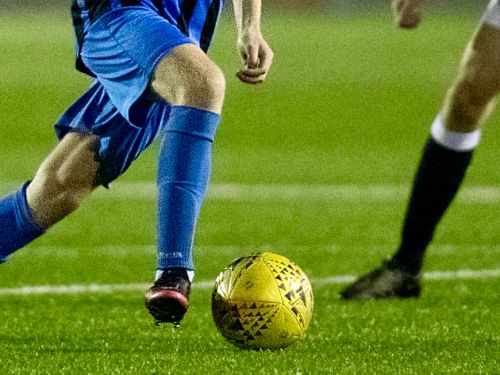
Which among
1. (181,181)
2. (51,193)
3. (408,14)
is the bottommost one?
(51,193)

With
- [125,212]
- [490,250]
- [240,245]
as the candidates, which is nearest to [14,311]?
[240,245]

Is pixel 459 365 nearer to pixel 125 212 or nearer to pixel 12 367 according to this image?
pixel 12 367

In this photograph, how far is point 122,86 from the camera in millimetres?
4605

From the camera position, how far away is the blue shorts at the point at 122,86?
4.43 metres

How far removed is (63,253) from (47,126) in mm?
10355

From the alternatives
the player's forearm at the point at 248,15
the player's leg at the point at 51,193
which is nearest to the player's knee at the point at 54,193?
the player's leg at the point at 51,193

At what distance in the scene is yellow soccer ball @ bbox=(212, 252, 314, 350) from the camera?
450cm

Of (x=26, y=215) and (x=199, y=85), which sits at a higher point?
(x=199, y=85)

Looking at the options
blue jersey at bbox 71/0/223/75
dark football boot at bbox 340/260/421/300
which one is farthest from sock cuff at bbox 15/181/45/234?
dark football boot at bbox 340/260/421/300

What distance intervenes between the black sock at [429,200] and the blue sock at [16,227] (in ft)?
5.43

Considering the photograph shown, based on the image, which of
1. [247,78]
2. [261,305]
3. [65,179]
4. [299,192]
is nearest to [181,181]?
[247,78]

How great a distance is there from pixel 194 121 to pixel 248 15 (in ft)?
1.63

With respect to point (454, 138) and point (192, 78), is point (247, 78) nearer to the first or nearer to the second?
point (192, 78)

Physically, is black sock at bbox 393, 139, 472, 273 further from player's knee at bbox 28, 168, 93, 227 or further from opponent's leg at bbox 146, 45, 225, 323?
opponent's leg at bbox 146, 45, 225, 323
